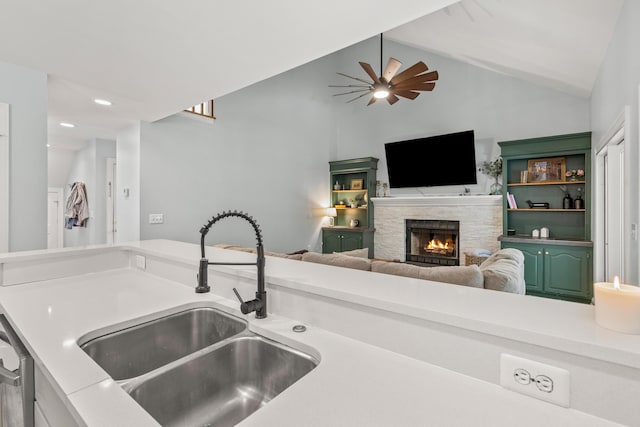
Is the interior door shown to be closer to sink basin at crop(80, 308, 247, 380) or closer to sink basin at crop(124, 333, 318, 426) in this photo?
sink basin at crop(124, 333, 318, 426)

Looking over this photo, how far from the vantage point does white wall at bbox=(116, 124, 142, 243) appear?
3551mm

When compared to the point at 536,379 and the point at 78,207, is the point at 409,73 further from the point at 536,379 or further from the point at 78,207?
the point at 78,207

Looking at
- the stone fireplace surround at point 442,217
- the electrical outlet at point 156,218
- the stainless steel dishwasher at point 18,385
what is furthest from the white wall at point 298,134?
the stainless steel dishwasher at point 18,385

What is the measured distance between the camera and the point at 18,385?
3.12 ft

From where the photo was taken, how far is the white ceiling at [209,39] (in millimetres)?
1609

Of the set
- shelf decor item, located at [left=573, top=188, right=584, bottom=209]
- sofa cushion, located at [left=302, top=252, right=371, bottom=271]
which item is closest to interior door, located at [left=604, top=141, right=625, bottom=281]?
shelf decor item, located at [left=573, top=188, right=584, bottom=209]

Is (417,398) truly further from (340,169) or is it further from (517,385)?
(340,169)

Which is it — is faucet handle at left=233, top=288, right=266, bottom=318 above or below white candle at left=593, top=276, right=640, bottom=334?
below

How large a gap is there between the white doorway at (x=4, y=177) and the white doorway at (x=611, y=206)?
456 centimetres

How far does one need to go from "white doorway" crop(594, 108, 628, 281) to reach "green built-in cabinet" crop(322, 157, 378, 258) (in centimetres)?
335

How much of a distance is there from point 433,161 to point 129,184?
461cm

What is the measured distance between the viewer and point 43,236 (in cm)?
246

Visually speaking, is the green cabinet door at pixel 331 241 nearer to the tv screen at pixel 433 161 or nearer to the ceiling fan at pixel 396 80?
the tv screen at pixel 433 161

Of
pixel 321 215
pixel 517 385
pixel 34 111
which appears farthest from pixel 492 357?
pixel 321 215
